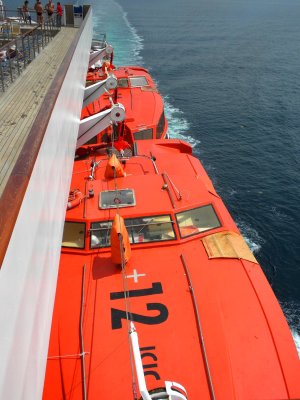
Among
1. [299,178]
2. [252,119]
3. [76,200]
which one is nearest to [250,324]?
[76,200]

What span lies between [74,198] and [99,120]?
5.34 metres

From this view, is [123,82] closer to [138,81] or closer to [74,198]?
[138,81]

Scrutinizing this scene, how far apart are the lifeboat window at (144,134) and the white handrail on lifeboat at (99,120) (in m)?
3.88

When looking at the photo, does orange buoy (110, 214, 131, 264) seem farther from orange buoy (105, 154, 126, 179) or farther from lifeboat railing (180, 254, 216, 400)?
orange buoy (105, 154, 126, 179)

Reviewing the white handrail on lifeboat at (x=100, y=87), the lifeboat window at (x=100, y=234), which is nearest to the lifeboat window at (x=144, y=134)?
the white handrail on lifeboat at (x=100, y=87)

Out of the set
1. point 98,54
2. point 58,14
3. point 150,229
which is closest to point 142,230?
point 150,229

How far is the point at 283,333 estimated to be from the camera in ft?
25.3

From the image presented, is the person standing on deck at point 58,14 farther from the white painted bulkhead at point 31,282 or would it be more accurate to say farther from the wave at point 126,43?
the white painted bulkhead at point 31,282

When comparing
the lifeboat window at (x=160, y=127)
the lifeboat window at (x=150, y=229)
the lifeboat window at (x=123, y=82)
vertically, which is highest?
the lifeboat window at (x=123, y=82)

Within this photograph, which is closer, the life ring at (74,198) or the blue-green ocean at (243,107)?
the life ring at (74,198)

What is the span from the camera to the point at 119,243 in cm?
870

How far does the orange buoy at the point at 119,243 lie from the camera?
8.67m

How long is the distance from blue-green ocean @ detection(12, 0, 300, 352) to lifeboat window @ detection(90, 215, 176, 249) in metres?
6.90

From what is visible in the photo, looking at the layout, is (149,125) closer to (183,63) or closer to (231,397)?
(231,397)
